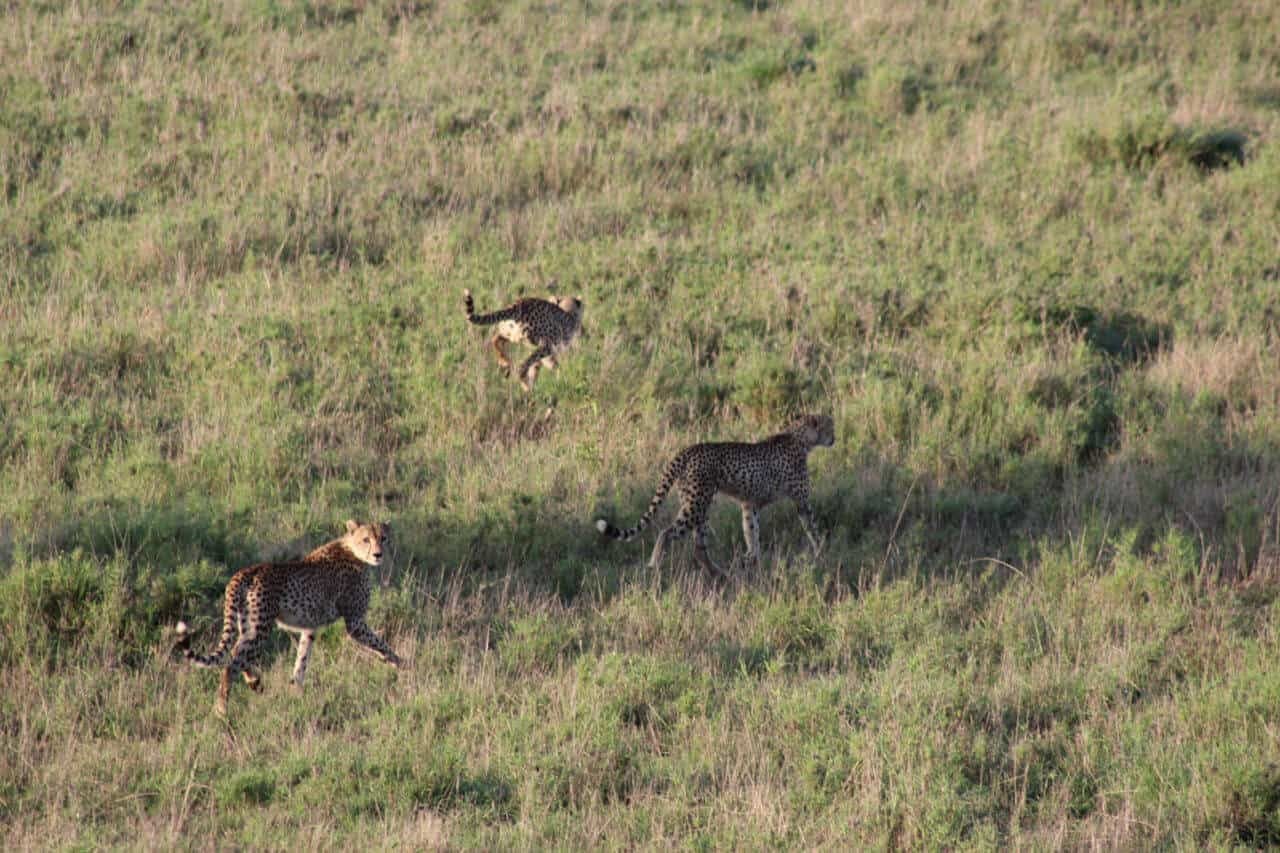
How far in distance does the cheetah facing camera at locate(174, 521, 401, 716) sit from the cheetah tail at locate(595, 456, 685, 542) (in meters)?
1.48

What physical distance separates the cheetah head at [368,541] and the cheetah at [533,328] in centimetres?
292

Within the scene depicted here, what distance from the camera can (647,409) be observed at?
396 inches

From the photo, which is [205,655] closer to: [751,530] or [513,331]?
[751,530]

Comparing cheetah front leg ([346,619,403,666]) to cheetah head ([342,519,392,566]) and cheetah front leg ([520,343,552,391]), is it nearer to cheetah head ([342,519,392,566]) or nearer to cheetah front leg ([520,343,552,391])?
cheetah head ([342,519,392,566])

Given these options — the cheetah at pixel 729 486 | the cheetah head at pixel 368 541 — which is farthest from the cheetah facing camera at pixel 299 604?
the cheetah at pixel 729 486

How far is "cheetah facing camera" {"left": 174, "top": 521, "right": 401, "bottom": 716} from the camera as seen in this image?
6902 millimetres

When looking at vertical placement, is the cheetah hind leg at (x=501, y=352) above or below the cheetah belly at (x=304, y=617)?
above

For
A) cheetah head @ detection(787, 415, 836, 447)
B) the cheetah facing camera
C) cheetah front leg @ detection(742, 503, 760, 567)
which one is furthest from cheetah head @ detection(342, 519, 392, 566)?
cheetah head @ detection(787, 415, 836, 447)

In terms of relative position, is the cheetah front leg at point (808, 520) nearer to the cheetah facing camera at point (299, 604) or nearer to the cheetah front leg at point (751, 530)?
the cheetah front leg at point (751, 530)

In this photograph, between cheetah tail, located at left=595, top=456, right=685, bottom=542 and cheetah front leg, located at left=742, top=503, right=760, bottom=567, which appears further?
cheetah front leg, located at left=742, top=503, right=760, bottom=567

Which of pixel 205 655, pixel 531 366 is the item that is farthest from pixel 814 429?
pixel 205 655

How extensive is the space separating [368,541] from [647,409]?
3060 mm

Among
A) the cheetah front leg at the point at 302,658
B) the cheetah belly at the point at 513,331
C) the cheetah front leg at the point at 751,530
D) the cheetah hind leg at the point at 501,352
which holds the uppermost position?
the cheetah belly at the point at 513,331

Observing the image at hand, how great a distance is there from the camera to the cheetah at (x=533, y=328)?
33.6 ft
